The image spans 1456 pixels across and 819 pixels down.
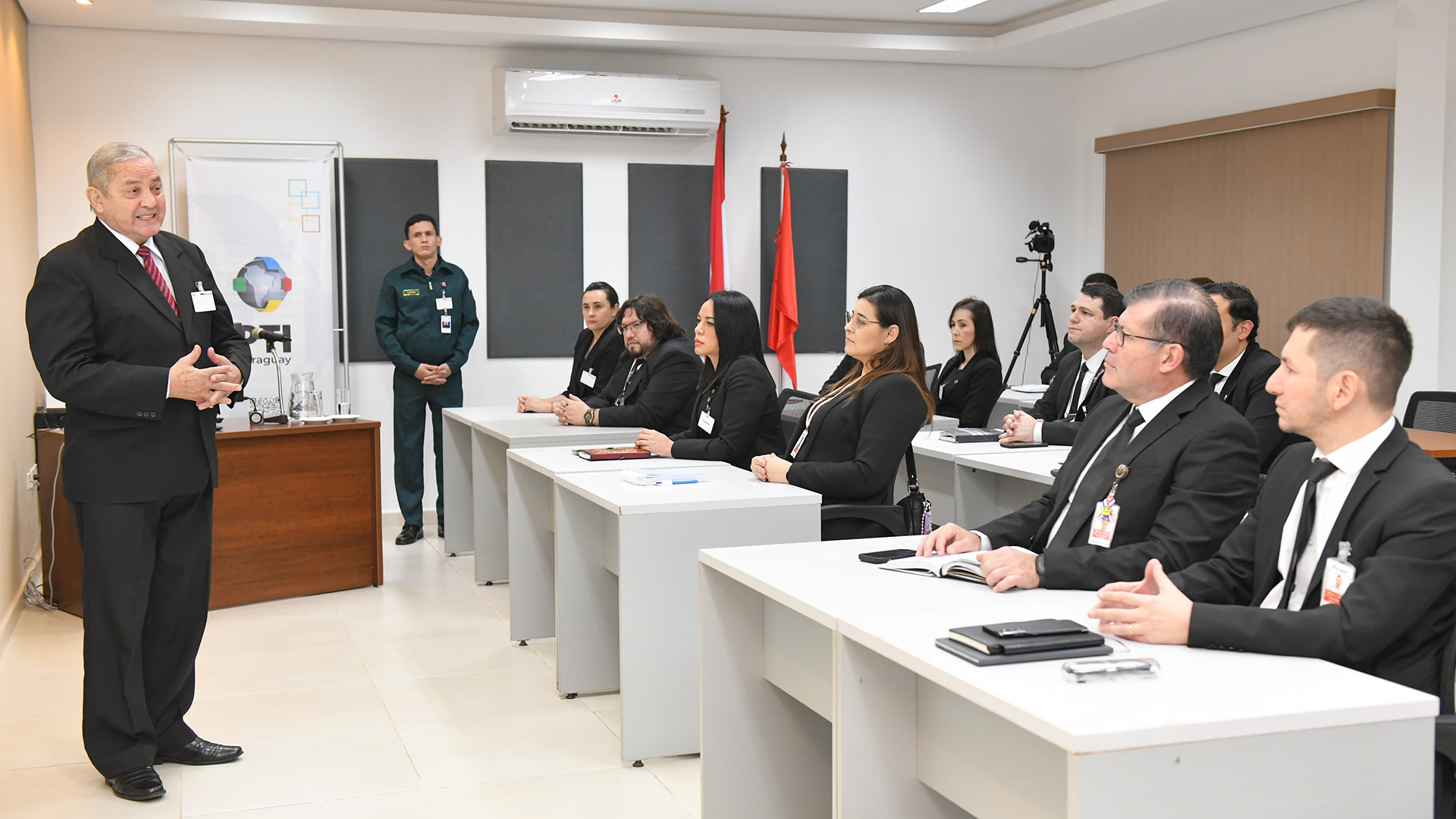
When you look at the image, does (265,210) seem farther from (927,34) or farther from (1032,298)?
(1032,298)

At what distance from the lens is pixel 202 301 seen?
126 inches

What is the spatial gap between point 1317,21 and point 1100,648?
626 centimetres

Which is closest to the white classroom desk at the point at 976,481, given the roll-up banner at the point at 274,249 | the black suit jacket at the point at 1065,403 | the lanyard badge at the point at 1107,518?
the black suit jacket at the point at 1065,403

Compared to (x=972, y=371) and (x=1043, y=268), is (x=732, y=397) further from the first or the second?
(x=1043, y=268)

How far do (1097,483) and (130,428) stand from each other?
94.6 inches

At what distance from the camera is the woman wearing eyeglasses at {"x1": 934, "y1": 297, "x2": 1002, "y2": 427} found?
6250 mm

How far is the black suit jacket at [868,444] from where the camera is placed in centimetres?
365

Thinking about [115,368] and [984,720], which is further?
[115,368]

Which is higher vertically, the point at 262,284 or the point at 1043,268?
the point at 1043,268

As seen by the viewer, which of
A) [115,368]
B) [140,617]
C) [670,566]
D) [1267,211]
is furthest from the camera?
[1267,211]

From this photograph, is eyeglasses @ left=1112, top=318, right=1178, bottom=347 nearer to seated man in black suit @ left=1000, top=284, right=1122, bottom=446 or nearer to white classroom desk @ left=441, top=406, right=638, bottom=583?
seated man in black suit @ left=1000, top=284, right=1122, bottom=446

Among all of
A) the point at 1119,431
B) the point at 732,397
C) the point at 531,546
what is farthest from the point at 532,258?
the point at 1119,431

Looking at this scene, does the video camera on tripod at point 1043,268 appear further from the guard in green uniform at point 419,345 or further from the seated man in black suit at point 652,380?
the guard in green uniform at point 419,345

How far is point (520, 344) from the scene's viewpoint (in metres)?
7.70
